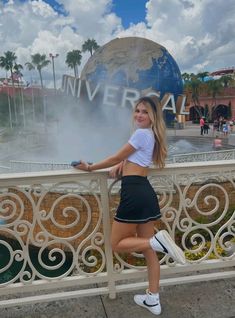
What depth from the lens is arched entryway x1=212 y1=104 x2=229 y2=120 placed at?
4758 cm

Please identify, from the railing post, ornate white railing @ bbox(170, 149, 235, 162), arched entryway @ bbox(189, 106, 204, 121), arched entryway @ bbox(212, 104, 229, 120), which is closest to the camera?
the railing post

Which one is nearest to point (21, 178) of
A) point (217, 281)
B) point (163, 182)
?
point (163, 182)

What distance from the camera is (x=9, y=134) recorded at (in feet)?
89.6

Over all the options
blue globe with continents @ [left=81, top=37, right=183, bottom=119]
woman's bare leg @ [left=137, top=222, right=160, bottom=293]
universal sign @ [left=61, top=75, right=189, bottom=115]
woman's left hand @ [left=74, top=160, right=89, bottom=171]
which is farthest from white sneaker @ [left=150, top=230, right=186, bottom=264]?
blue globe with continents @ [left=81, top=37, right=183, bottom=119]

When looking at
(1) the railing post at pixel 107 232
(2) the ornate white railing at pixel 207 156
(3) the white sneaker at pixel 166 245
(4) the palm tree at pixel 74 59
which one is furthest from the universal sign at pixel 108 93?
(4) the palm tree at pixel 74 59

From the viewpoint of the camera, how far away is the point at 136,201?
6.65 ft

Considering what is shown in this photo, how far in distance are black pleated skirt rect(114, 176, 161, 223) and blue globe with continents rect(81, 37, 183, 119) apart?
12.6 m

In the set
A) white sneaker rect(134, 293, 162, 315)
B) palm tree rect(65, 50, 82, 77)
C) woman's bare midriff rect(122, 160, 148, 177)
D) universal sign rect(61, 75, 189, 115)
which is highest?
palm tree rect(65, 50, 82, 77)

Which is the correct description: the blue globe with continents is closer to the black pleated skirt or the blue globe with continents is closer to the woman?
the woman

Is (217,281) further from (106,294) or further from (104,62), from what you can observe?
(104,62)

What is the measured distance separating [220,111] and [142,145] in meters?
49.3

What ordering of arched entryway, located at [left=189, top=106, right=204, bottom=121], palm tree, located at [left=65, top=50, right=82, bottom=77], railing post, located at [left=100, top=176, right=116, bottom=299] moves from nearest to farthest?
railing post, located at [left=100, top=176, right=116, bottom=299] → palm tree, located at [left=65, top=50, right=82, bottom=77] → arched entryway, located at [left=189, top=106, right=204, bottom=121]

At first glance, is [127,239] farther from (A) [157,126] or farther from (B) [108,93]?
(B) [108,93]

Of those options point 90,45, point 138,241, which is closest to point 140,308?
point 138,241
